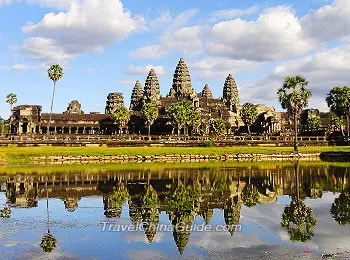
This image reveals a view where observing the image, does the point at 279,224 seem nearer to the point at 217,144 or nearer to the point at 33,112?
the point at 217,144

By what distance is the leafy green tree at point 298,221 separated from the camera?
63.7 feet

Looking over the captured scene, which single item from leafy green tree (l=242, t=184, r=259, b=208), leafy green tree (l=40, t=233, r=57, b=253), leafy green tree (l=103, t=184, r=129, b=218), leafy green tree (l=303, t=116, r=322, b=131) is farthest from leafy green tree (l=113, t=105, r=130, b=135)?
leafy green tree (l=40, t=233, r=57, b=253)

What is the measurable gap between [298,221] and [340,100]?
3327 inches

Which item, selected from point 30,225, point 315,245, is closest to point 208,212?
point 315,245

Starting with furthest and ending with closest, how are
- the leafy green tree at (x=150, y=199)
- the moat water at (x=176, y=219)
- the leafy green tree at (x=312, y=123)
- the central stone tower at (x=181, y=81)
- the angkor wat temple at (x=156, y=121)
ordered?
the central stone tower at (x=181, y=81), the leafy green tree at (x=312, y=123), the angkor wat temple at (x=156, y=121), the leafy green tree at (x=150, y=199), the moat water at (x=176, y=219)

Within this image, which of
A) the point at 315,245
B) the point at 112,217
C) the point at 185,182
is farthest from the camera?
the point at 185,182

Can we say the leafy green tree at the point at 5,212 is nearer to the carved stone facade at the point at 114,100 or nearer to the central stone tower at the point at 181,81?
the central stone tower at the point at 181,81

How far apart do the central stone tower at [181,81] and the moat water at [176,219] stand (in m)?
129

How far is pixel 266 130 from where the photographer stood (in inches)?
6009

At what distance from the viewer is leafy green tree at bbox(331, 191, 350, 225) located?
22.7 metres

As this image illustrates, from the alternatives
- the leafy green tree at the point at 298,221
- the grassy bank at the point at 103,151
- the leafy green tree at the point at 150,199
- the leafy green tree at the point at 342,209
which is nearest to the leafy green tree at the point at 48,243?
the leafy green tree at the point at 150,199

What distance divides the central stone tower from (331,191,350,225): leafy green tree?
13881 centimetres

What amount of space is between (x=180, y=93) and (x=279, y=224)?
14815 centimetres

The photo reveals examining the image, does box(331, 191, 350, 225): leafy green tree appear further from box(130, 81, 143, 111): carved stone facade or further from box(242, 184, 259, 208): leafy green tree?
box(130, 81, 143, 111): carved stone facade
